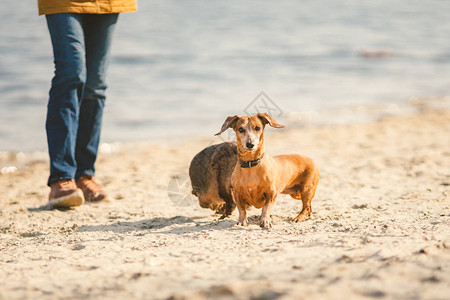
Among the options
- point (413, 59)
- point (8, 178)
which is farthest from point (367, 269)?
point (413, 59)

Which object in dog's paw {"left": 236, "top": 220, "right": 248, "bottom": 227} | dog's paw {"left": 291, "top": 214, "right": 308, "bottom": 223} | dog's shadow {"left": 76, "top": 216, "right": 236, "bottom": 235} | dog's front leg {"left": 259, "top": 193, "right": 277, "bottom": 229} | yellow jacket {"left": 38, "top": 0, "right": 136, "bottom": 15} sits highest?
yellow jacket {"left": 38, "top": 0, "right": 136, "bottom": 15}

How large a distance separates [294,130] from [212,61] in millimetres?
6120

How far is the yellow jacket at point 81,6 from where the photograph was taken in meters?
4.30

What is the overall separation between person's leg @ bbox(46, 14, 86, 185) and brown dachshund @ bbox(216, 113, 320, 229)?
1.48 metres

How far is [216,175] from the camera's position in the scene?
4.12m

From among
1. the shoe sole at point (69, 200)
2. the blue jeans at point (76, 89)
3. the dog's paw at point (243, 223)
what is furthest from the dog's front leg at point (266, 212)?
the blue jeans at point (76, 89)

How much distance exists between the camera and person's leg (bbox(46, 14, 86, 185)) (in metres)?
4.35

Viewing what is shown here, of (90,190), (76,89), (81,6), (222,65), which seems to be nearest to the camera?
(81,6)

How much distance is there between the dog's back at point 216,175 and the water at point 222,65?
14.8 ft

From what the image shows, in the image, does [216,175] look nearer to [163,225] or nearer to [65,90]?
[163,225]

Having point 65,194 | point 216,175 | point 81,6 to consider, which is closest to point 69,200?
point 65,194

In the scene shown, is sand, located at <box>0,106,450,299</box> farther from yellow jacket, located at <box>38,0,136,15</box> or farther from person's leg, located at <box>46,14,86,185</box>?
yellow jacket, located at <box>38,0,136,15</box>

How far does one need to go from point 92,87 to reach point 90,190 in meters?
0.94

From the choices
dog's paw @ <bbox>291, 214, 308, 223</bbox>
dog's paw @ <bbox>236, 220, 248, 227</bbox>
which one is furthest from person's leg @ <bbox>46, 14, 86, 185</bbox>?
dog's paw @ <bbox>291, 214, 308, 223</bbox>
